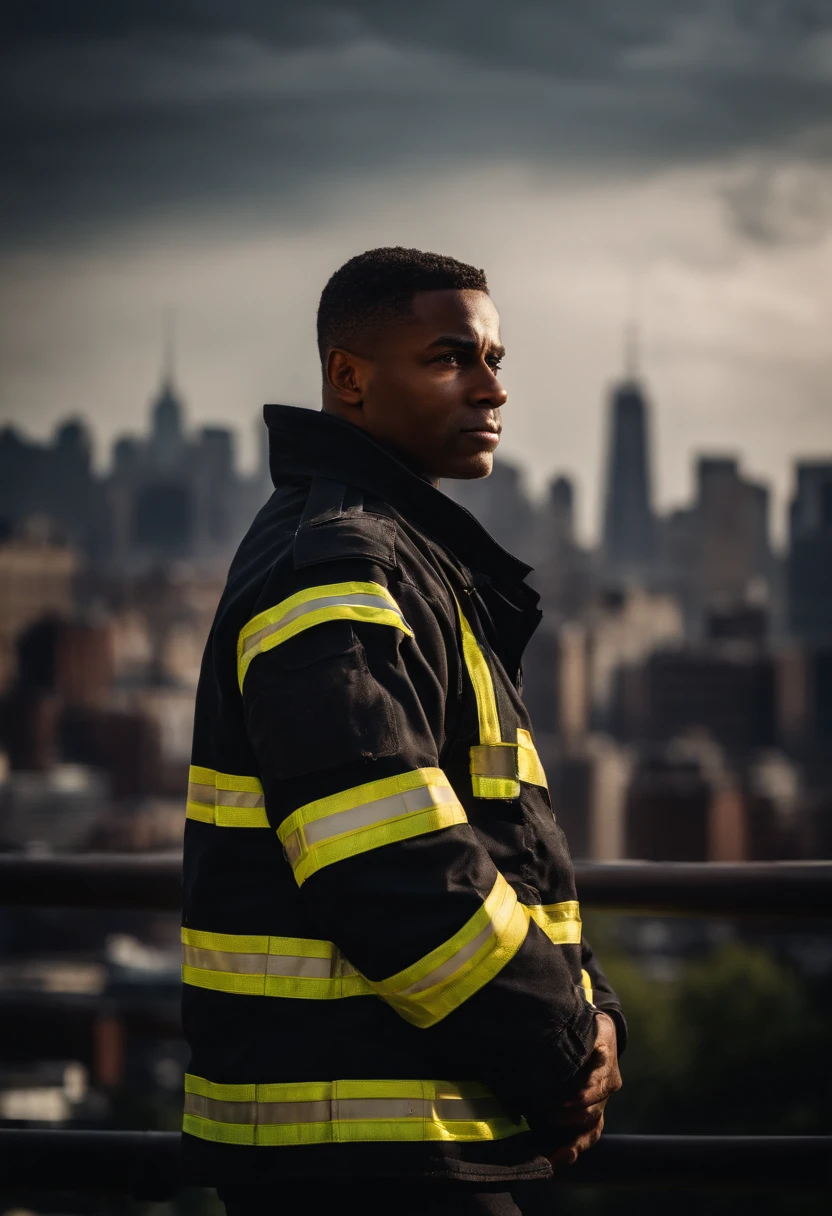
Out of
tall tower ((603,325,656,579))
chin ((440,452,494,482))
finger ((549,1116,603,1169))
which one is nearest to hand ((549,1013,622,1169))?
finger ((549,1116,603,1169))

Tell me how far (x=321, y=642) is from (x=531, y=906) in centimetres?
46

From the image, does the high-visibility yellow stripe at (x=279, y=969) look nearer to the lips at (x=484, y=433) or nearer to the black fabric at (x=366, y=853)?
the black fabric at (x=366, y=853)

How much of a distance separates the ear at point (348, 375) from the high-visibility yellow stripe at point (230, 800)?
55cm

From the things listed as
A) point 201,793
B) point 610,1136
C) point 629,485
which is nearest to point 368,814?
point 201,793

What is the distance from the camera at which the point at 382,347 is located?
2145 millimetres

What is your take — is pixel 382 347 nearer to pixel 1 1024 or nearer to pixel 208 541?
pixel 1 1024

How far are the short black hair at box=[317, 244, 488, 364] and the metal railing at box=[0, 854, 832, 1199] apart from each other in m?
1.00

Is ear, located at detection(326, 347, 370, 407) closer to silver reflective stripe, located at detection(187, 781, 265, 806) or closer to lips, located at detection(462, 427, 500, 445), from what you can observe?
lips, located at detection(462, 427, 500, 445)

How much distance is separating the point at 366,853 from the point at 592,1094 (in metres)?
0.44

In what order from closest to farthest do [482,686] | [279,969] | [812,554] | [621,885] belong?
[279,969] → [482,686] → [621,885] → [812,554]

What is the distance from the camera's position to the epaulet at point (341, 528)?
1905mm

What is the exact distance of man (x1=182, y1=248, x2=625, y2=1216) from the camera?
1827 mm

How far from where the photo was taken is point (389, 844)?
1815 millimetres

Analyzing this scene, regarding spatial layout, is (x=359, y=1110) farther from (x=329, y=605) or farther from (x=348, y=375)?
(x=348, y=375)
